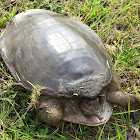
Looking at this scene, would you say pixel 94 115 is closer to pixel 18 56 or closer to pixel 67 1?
pixel 18 56

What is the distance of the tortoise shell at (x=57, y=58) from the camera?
78.5 inches

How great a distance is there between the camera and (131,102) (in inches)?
94.0

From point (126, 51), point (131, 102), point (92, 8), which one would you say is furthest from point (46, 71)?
point (92, 8)

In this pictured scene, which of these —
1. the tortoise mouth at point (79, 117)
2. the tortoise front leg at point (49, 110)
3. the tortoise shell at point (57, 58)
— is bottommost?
the tortoise mouth at point (79, 117)

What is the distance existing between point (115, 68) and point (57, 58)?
3.25 feet

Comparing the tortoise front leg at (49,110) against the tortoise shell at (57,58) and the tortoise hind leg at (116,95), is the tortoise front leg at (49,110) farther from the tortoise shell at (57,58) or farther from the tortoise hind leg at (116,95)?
the tortoise hind leg at (116,95)

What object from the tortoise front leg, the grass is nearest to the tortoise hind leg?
the grass

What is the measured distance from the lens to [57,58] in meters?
2.04

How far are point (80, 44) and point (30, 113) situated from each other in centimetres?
90

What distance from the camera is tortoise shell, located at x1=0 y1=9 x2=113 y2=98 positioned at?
2.00 m

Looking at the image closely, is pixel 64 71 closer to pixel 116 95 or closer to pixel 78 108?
pixel 78 108

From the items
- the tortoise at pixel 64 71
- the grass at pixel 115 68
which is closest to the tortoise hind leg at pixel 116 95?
the tortoise at pixel 64 71

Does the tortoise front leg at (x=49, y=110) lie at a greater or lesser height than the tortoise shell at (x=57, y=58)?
lesser

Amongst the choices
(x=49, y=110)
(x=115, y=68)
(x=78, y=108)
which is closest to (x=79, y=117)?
(x=78, y=108)
